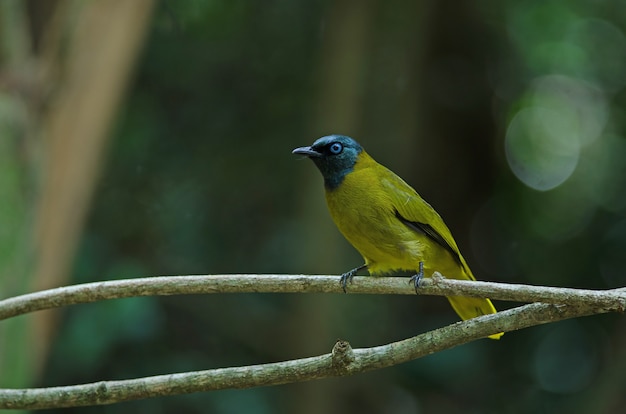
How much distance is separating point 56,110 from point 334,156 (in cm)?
266

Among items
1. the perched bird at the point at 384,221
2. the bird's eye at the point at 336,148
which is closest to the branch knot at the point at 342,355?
the perched bird at the point at 384,221

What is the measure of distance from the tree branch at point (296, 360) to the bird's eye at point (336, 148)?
1400 mm

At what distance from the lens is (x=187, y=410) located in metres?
6.41

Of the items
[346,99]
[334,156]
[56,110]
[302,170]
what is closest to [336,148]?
[334,156]

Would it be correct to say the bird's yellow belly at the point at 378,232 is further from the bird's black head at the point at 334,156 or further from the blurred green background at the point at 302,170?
the blurred green background at the point at 302,170

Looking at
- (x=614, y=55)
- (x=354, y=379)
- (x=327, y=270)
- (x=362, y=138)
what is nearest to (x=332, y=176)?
(x=327, y=270)

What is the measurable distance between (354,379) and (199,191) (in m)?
2.22

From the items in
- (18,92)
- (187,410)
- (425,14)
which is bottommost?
(187,410)

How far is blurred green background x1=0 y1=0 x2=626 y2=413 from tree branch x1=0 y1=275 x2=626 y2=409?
9.96 ft

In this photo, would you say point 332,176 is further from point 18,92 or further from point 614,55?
point 614,55

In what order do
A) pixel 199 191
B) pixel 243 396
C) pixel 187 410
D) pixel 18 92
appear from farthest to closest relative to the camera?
pixel 199 191
pixel 187 410
pixel 243 396
pixel 18 92

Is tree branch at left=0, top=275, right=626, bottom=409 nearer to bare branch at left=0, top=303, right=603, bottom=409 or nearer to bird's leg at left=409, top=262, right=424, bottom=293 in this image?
bare branch at left=0, top=303, right=603, bottom=409

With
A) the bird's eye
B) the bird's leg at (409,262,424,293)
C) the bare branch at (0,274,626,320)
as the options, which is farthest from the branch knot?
the bird's eye

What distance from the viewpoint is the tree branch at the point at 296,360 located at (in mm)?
2338
